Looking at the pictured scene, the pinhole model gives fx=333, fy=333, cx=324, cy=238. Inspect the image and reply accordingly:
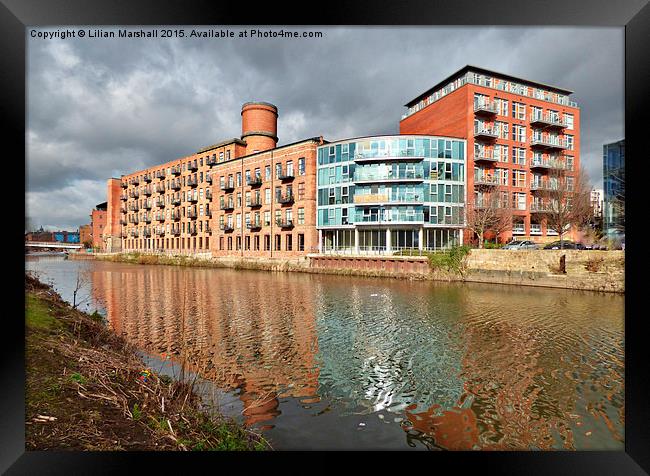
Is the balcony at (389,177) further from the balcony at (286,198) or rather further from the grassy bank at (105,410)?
the grassy bank at (105,410)

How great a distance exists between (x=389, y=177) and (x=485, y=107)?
11462 millimetres

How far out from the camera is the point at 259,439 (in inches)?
171

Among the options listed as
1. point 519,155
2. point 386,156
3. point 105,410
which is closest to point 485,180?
point 519,155

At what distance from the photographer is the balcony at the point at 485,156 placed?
3316 centimetres

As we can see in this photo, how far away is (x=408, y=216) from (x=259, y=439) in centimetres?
2984

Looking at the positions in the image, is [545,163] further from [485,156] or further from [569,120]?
[485,156]

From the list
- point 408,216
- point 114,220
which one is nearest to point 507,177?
point 408,216

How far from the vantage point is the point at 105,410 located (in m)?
3.81

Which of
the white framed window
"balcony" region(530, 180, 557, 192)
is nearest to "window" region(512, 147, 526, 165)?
"balcony" region(530, 180, 557, 192)
